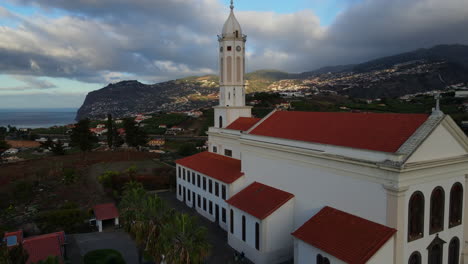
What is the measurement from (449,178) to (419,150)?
3108 millimetres

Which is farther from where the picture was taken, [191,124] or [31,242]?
[191,124]

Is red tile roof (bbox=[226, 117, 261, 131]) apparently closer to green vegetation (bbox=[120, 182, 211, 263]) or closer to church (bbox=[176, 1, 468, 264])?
church (bbox=[176, 1, 468, 264])

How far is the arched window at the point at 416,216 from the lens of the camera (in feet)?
44.8

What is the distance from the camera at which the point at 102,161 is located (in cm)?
4284

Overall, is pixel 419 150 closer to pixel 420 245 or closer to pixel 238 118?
pixel 420 245

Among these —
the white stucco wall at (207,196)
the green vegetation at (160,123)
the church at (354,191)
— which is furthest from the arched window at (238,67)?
the green vegetation at (160,123)

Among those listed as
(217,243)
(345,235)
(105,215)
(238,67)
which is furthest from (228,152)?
(345,235)

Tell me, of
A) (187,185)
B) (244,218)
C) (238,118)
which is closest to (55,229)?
(187,185)

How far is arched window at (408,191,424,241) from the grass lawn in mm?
14593

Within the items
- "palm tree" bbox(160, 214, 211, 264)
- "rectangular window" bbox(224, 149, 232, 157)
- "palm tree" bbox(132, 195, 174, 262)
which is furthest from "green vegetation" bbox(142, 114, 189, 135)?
"palm tree" bbox(160, 214, 211, 264)

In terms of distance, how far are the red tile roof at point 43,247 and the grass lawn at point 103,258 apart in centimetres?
154

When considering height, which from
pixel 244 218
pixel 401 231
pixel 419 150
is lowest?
pixel 244 218

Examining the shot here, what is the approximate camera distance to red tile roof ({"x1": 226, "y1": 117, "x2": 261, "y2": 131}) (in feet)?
92.1

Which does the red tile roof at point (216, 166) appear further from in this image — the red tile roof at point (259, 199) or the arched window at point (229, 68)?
the arched window at point (229, 68)
